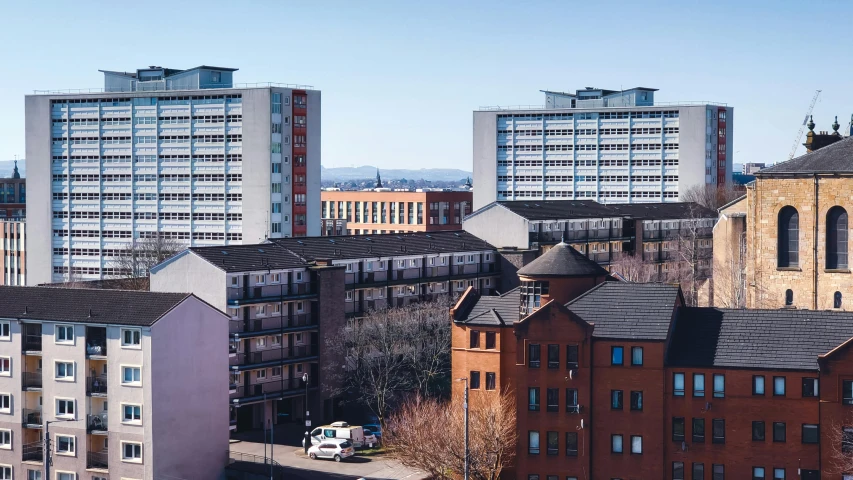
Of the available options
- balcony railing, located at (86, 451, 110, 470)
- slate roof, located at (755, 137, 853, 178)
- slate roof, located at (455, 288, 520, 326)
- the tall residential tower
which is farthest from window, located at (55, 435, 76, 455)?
the tall residential tower

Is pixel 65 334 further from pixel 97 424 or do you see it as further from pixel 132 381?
pixel 97 424

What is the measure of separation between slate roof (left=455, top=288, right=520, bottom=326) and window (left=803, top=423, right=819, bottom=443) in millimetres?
18428

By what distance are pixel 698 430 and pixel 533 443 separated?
9844mm

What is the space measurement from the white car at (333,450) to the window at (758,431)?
29.2 metres

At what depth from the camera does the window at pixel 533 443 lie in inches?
3066

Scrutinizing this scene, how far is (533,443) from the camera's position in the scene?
77.9 meters

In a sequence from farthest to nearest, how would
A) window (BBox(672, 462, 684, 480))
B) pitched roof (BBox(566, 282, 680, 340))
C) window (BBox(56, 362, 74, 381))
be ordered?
window (BBox(56, 362, 74, 381)), pitched roof (BBox(566, 282, 680, 340)), window (BBox(672, 462, 684, 480))

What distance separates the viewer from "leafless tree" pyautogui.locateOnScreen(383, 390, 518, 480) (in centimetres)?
7569

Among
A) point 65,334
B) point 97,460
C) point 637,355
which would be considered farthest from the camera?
point 65,334

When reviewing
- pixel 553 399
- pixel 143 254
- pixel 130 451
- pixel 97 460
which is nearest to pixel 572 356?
pixel 553 399

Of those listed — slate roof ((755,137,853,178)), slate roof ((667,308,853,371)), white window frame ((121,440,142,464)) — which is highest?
slate roof ((755,137,853,178))

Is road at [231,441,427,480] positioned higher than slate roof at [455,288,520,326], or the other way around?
slate roof at [455,288,520,326]

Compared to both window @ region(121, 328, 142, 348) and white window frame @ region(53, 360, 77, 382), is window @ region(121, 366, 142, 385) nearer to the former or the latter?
window @ region(121, 328, 142, 348)

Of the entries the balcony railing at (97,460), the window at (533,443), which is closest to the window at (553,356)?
the window at (533,443)
